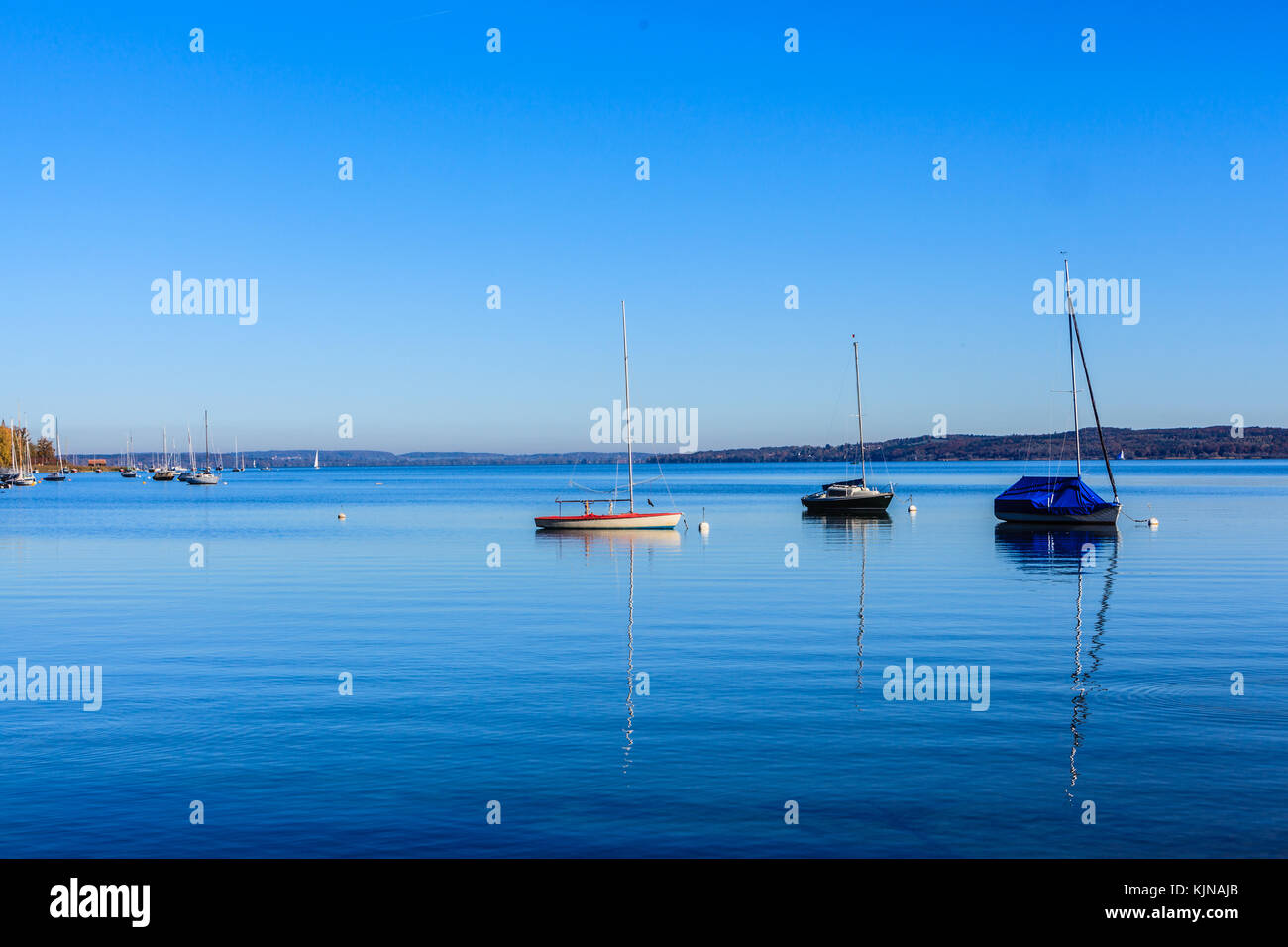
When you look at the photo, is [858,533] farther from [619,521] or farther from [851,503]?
[851,503]

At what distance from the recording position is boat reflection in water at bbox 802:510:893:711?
89.6ft

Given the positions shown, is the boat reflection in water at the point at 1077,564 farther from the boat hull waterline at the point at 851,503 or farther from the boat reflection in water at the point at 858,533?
the boat hull waterline at the point at 851,503

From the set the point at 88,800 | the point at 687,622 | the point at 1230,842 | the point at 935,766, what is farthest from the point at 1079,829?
the point at 687,622

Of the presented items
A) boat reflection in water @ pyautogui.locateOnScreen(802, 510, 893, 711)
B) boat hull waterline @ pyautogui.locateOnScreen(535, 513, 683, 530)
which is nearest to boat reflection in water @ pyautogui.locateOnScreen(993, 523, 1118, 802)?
boat reflection in water @ pyautogui.locateOnScreen(802, 510, 893, 711)

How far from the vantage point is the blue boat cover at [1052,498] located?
7531 centimetres

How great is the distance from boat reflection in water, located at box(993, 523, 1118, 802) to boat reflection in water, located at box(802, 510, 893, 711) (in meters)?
4.49

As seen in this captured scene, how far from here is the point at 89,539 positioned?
74062mm

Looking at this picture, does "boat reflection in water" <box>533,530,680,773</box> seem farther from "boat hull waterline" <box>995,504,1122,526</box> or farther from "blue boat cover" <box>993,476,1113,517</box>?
"blue boat cover" <box>993,476,1113,517</box>

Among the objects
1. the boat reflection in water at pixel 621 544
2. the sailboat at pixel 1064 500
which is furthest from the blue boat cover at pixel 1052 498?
the boat reflection in water at pixel 621 544

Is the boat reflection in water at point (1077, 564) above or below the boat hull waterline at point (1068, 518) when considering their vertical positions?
below

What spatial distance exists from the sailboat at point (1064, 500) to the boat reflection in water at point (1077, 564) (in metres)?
1.07

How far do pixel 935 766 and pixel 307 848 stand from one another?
30.1 ft

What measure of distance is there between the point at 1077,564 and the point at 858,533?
25.9 m

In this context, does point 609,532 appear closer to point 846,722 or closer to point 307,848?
point 846,722
